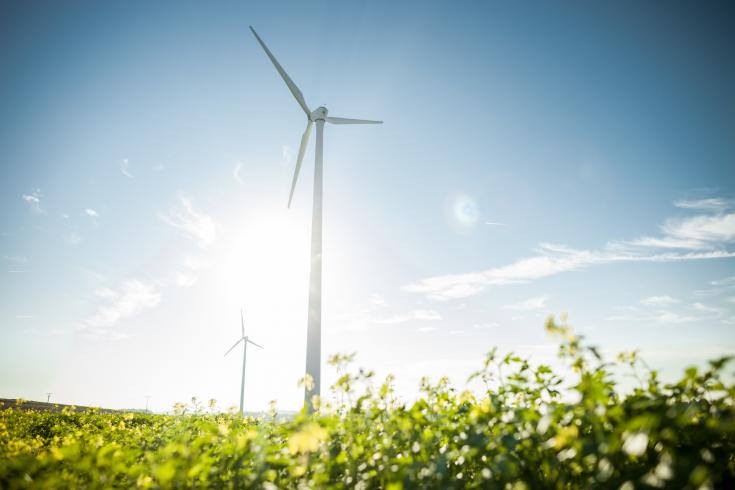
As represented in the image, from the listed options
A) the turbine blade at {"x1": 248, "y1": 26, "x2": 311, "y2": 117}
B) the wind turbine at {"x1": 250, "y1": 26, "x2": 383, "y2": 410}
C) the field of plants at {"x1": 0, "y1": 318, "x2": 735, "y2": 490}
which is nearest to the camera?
the field of plants at {"x1": 0, "y1": 318, "x2": 735, "y2": 490}

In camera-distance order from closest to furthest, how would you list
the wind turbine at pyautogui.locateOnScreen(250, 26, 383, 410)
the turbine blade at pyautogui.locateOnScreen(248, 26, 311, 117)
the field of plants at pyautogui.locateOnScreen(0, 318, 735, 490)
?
the field of plants at pyautogui.locateOnScreen(0, 318, 735, 490) < the wind turbine at pyautogui.locateOnScreen(250, 26, 383, 410) < the turbine blade at pyautogui.locateOnScreen(248, 26, 311, 117)

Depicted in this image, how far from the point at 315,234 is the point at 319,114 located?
7.90m

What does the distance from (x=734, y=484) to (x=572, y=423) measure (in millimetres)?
821

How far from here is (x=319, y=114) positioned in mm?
17844

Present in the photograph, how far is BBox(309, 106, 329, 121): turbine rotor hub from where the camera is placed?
17812 mm

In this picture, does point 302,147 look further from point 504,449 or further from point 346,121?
point 504,449

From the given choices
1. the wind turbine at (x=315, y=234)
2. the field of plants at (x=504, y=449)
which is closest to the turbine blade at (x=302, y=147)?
the wind turbine at (x=315, y=234)

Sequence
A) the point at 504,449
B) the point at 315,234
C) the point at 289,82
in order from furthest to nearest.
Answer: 1. the point at 289,82
2. the point at 315,234
3. the point at 504,449

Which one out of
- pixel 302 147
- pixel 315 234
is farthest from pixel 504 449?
pixel 302 147

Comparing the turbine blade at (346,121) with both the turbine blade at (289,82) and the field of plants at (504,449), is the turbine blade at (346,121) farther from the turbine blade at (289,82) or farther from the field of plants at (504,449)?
the field of plants at (504,449)

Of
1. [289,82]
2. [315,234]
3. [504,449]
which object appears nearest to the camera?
[504,449]

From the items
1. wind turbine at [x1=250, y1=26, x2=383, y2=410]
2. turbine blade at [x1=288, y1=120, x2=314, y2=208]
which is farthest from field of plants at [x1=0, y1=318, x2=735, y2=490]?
turbine blade at [x1=288, y1=120, x2=314, y2=208]

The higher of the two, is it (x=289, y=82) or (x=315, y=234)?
(x=289, y=82)

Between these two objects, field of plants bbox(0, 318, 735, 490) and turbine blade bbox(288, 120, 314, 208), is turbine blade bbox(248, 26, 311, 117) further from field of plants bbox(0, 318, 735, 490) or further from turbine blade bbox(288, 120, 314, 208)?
field of plants bbox(0, 318, 735, 490)
